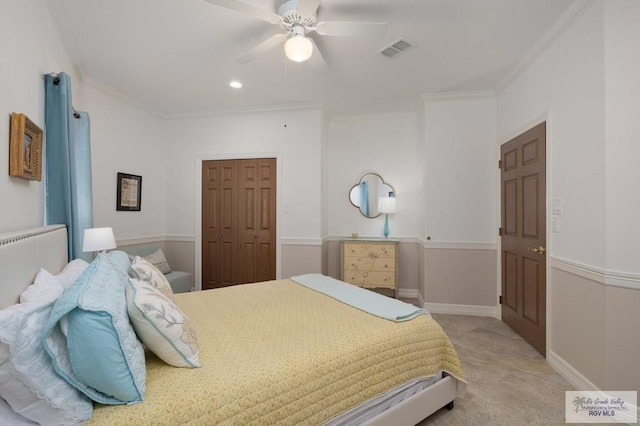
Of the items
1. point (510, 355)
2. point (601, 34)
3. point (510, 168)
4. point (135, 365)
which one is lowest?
point (510, 355)

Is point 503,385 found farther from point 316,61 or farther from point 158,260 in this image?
point 158,260

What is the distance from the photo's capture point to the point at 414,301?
396cm

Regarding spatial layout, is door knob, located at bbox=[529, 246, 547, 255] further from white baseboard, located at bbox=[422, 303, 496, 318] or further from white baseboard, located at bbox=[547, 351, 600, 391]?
white baseboard, located at bbox=[422, 303, 496, 318]

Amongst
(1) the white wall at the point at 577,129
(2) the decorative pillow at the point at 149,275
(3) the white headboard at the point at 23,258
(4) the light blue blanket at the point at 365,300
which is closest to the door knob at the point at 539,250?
(1) the white wall at the point at 577,129

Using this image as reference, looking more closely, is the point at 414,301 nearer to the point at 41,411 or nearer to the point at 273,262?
the point at 273,262

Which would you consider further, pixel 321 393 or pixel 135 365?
pixel 321 393

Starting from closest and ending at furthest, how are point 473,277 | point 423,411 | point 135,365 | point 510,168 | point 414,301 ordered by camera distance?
point 135,365, point 423,411, point 510,168, point 473,277, point 414,301

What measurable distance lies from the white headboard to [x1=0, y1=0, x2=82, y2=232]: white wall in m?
0.15

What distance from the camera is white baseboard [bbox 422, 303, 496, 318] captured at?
3393mm

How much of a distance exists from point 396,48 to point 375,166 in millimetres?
1939

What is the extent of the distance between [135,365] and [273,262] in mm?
2994

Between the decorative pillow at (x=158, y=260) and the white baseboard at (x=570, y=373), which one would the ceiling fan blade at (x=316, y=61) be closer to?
the decorative pillow at (x=158, y=260)

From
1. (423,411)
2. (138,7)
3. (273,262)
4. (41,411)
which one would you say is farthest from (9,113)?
(273,262)

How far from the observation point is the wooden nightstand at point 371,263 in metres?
3.79
